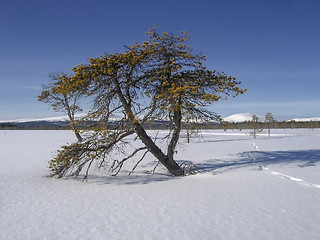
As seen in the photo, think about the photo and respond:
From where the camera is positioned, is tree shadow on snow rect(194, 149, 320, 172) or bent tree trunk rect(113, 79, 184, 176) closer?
bent tree trunk rect(113, 79, 184, 176)

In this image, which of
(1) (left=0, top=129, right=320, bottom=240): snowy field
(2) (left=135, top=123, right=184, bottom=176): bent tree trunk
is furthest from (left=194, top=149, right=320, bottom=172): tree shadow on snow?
(1) (left=0, top=129, right=320, bottom=240): snowy field

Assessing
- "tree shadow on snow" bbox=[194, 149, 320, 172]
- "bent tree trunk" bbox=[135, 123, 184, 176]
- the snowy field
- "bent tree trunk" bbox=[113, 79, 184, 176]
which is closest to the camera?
the snowy field

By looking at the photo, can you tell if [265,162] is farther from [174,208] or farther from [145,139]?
[174,208]

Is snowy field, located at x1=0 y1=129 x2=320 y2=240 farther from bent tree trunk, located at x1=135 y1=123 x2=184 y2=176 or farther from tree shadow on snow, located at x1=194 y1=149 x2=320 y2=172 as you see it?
bent tree trunk, located at x1=135 y1=123 x2=184 y2=176

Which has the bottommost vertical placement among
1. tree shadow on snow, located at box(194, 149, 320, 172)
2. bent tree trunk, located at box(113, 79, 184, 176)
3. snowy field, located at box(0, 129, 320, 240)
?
snowy field, located at box(0, 129, 320, 240)

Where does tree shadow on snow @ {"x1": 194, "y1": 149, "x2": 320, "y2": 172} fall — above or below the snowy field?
above

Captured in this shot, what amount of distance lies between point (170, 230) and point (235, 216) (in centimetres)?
140

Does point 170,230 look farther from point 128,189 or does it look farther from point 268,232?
point 128,189

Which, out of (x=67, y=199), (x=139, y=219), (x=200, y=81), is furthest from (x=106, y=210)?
(x=200, y=81)

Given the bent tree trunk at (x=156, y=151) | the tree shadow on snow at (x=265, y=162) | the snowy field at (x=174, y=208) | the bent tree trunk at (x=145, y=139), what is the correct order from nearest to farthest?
the snowy field at (x=174, y=208) → the bent tree trunk at (x=145, y=139) → the bent tree trunk at (x=156, y=151) → the tree shadow on snow at (x=265, y=162)

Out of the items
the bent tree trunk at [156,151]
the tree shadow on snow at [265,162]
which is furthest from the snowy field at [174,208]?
the bent tree trunk at [156,151]

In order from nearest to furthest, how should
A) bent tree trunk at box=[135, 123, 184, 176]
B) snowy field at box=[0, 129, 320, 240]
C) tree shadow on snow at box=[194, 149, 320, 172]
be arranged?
snowy field at box=[0, 129, 320, 240] < bent tree trunk at box=[135, 123, 184, 176] < tree shadow on snow at box=[194, 149, 320, 172]

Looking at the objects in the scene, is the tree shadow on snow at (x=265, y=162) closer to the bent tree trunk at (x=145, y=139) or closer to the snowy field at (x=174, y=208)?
the bent tree trunk at (x=145, y=139)

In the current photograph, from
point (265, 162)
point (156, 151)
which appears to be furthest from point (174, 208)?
point (265, 162)
